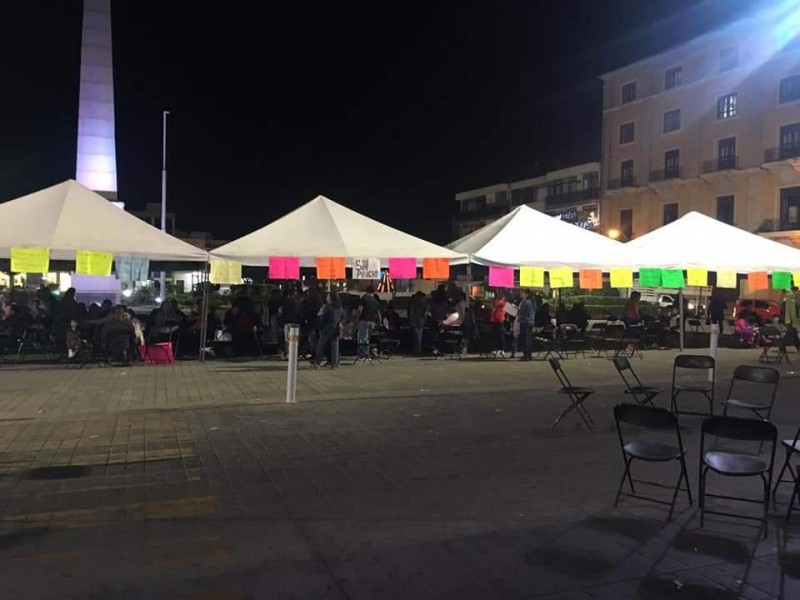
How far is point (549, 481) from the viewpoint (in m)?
5.64

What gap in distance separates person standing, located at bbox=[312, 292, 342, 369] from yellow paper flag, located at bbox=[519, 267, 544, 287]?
4309 mm

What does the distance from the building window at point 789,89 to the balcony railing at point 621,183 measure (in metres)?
12.4

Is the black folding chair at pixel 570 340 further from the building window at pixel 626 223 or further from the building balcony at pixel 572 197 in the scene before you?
the building balcony at pixel 572 197

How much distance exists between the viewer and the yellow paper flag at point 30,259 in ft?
38.5

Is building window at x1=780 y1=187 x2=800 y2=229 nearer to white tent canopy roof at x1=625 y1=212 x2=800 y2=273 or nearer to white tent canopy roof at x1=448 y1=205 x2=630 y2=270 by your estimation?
white tent canopy roof at x1=625 y1=212 x2=800 y2=273

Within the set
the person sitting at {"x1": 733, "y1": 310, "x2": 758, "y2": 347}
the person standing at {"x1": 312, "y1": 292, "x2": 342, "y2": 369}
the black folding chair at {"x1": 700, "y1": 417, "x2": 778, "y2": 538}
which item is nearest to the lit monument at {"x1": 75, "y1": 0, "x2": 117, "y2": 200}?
the person standing at {"x1": 312, "y1": 292, "x2": 342, "y2": 369}

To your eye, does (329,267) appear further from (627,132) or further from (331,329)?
(627,132)

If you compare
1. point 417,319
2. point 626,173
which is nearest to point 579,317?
point 417,319

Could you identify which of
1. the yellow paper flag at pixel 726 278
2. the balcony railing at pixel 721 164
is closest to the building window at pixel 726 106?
the balcony railing at pixel 721 164

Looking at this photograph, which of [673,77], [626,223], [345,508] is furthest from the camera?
[626,223]

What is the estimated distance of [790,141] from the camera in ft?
136

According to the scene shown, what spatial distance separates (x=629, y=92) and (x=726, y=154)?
35.7ft

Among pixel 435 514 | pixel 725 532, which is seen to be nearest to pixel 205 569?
pixel 435 514

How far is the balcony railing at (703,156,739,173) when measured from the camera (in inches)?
1761
